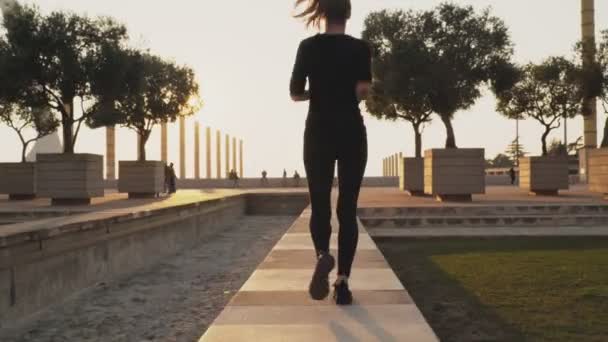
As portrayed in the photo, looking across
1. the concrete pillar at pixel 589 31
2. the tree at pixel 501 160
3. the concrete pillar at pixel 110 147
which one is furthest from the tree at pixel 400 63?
the tree at pixel 501 160

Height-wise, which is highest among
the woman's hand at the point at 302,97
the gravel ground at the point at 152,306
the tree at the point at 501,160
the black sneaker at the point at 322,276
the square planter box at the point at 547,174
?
the tree at the point at 501,160

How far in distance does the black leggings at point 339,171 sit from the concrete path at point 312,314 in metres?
0.32

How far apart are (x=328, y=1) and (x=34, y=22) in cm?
1950

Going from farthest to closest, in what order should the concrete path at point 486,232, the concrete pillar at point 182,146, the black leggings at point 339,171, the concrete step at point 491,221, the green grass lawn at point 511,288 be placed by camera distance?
1. the concrete pillar at point 182,146
2. the concrete step at point 491,221
3. the concrete path at point 486,232
4. the green grass lawn at point 511,288
5. the black leggings at point 339,171

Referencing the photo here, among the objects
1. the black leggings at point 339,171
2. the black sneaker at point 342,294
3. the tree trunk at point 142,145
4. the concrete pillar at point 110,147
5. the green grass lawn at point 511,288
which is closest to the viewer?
the black leggings at point 339,171

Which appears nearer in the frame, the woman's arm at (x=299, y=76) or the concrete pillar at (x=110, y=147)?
the woman's arm at (x=299, y=76)

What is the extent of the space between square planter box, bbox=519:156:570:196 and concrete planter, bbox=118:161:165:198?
1370 centimetres

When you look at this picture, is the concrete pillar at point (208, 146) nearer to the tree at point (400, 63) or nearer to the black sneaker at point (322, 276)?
the tree at point (400, 63)

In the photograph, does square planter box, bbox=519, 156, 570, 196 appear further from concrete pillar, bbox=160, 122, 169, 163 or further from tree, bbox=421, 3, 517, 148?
concrete pillar, bbox=160, 122, 169, 163

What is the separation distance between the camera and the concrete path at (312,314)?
300 centimetres

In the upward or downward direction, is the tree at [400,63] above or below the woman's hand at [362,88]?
above

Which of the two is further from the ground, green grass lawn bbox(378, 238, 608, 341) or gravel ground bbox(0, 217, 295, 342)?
green grass lawn bbox(378, 238, 608, 341)

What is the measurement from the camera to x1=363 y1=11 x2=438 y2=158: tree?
72.2ft

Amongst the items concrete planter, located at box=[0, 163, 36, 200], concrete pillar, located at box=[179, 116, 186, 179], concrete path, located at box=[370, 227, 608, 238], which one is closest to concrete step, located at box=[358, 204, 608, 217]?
concrete path, located at box=[370, 227, 608, 238]
